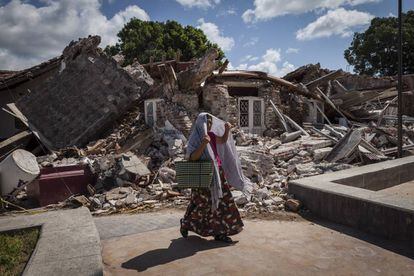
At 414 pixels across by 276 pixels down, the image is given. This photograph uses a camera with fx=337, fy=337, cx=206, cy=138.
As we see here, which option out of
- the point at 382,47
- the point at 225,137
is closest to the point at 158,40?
the point at 382,47

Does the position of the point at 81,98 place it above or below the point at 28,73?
below

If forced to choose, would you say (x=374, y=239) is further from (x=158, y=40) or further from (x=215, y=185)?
(x=158, y=40)

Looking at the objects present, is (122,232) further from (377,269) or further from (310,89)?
(310,89)

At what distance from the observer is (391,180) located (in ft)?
22.3

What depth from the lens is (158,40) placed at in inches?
1153

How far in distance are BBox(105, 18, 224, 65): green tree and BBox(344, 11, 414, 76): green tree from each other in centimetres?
1522

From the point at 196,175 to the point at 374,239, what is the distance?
234cm

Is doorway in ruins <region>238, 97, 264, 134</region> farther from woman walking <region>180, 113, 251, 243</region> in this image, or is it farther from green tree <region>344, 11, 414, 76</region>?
green tree <region>344, 11, 414, 76</region>

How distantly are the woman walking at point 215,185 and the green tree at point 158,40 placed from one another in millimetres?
25102

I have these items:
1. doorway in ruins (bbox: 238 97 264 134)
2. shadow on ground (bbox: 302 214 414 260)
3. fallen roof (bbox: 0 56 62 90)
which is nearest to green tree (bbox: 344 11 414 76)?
doorway in ruins (bbox: 238 97 264 134)

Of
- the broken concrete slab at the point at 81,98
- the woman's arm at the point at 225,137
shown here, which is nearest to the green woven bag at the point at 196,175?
the woman's arm at the point at 225,137

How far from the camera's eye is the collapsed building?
309 inches

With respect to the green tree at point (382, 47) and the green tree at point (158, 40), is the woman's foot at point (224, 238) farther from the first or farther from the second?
the green tree at point (382, 47)

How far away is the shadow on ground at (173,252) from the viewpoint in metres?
3.60
